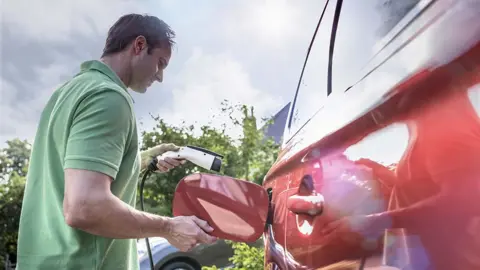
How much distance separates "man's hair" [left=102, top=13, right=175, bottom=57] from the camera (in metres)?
1.46

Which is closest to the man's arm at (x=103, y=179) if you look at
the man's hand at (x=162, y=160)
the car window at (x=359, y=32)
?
the car window at (x=359, y=32)

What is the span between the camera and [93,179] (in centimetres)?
108

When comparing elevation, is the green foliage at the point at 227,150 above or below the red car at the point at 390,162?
above

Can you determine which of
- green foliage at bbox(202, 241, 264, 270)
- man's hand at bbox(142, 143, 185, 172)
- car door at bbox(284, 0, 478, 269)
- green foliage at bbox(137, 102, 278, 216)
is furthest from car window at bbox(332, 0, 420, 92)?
green foliage at bbox(137, 102, 278, 216)

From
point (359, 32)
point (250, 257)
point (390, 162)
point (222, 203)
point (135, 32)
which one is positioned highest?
point (135, 32)

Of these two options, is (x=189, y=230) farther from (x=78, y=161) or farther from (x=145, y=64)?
(x=145, y=64)

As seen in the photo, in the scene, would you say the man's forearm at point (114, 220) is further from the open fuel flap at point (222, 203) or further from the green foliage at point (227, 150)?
the green foliage at point (227, 150)

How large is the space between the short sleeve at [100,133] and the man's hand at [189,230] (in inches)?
8.4

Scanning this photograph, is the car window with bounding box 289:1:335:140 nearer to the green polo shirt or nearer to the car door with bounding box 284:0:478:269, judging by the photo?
the car door with bounding box 284:0:478:269

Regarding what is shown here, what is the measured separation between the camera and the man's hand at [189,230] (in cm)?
119

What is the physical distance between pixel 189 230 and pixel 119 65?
59 centimetres

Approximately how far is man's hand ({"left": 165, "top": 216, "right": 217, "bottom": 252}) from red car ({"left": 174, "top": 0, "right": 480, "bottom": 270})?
0.03 metres

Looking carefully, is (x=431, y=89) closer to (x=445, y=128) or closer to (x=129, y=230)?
(x=445, y=128)

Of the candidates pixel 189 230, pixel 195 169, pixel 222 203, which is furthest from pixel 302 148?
pixel 195 169
